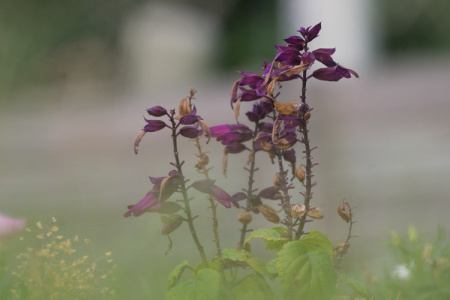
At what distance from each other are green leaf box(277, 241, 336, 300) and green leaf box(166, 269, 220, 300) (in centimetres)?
9

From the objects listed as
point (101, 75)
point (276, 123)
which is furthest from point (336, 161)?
point (101, 75)

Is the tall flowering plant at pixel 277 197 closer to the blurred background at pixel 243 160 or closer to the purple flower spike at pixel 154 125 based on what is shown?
the purple flower spike at pixel 154 125

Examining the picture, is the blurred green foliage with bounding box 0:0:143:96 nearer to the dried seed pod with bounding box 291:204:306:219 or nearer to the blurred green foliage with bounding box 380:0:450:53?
the blurred green foliage with bounding box 380:0:450:53

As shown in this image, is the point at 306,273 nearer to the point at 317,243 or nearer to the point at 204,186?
the point at 317,243

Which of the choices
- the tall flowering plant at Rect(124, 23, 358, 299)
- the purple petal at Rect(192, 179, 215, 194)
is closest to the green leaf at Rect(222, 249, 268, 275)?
the tall flowering plant at Rect(124, 23, 358, 299)

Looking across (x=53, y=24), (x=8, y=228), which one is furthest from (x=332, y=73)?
(x=53, y=24)

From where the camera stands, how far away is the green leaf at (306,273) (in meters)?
0.91

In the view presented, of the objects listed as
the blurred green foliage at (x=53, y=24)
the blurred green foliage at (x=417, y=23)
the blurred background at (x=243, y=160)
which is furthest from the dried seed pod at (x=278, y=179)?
the blurred green foliage at (x=417, y=23)

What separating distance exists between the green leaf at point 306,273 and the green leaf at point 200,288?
0.31ft

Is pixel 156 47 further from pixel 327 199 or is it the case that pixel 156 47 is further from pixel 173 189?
pixel 173 189

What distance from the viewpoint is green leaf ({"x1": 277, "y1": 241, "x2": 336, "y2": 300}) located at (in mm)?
910

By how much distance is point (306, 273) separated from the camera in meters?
0.92

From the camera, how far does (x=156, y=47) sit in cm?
632

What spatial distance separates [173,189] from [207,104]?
221 centimetres
